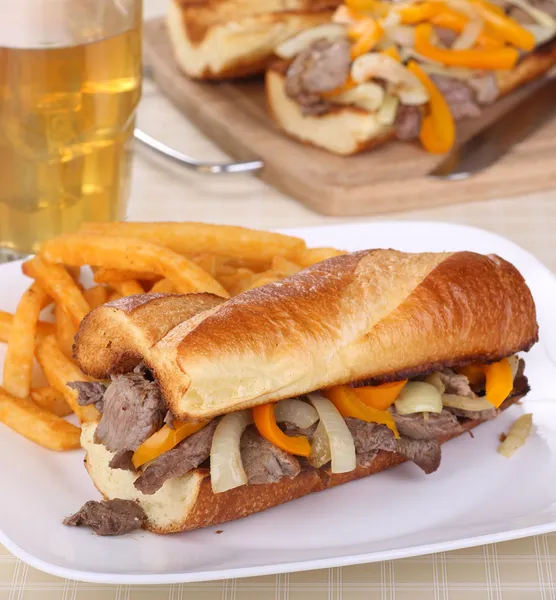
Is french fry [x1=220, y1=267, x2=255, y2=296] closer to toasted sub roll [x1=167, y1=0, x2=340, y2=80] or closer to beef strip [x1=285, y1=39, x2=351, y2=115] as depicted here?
beef strip [x1=285, y1=39, x2=351, y2=115]

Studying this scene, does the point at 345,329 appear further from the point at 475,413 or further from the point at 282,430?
the point at 475,413

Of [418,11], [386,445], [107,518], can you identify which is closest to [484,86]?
[418,11]

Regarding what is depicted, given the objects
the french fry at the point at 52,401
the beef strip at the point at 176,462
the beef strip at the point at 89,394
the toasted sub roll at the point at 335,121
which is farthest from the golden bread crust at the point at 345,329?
the toasted sub roll at the point at 335,121

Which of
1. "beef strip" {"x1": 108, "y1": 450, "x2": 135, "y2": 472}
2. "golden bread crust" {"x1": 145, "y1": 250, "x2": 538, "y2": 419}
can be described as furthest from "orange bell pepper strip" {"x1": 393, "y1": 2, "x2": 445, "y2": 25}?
"beef strip" {"x1": 108, "y1": 450, "x2": 135, "y2": 472}

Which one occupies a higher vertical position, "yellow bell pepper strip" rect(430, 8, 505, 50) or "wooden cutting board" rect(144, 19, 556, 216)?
"yellow bell pepper strip" rect(430, 8, 505, 50)

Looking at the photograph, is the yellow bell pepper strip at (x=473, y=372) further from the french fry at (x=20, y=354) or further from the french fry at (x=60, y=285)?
the french fry at (x=20, y=354)

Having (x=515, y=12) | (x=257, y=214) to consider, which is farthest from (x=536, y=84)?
(x=257, y=214)

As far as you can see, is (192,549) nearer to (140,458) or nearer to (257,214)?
(140,458)
